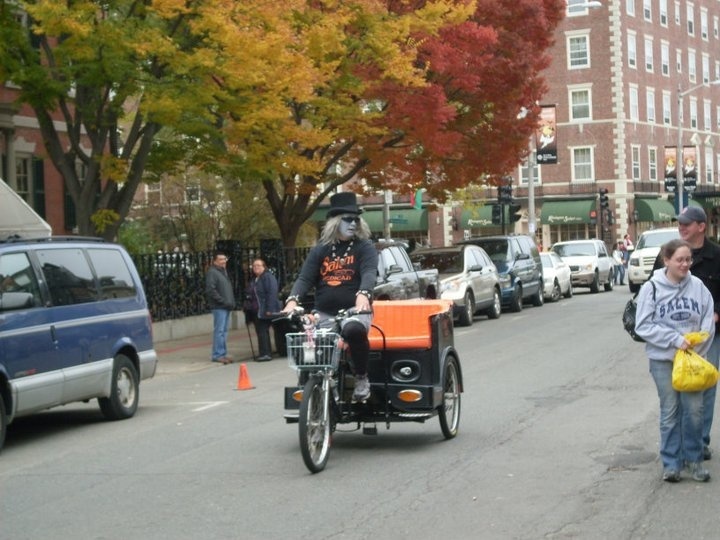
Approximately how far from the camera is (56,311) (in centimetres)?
1295

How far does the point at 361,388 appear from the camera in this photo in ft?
34.0

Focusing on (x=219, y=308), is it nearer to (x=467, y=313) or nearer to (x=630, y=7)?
(x=467, y=313)

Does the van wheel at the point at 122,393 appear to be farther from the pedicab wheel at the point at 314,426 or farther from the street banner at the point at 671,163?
the street banner at the point at 671,163

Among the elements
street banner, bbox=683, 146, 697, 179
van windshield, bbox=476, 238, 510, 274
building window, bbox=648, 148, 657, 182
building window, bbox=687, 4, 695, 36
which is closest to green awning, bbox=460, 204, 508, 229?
building window, bbox=648, 148, 657, 182

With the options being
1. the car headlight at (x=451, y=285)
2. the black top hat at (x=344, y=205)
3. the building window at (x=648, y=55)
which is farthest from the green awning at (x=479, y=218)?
the black top hat at (x=344, y=205)

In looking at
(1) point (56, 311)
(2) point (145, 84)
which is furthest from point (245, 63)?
(1) point (56, 311)

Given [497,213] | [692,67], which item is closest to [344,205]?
[497,213]

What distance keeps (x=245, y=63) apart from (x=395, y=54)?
5.63 metres

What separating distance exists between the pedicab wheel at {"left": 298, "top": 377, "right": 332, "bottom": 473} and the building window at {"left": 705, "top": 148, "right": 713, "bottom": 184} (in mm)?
76618

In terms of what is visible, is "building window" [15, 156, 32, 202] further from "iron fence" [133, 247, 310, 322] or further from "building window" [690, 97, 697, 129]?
"building window" [690, 97, 697, 129]

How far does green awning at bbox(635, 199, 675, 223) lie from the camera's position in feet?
241

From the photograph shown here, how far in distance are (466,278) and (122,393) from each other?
1534cm

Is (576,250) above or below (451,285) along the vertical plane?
above

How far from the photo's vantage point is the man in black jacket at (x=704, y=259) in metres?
9.52
